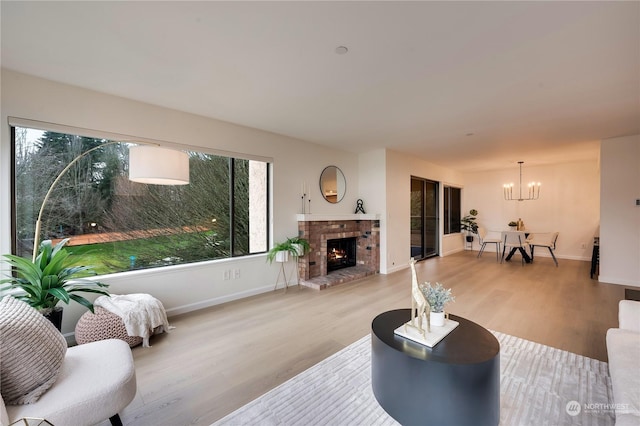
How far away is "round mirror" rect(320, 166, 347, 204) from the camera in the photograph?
16.9 feet

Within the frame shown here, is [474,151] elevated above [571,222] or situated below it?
above

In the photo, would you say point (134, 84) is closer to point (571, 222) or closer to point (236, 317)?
point (236, 317)

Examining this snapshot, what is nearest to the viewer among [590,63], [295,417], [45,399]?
[45,399]

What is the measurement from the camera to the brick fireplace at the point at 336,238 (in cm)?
460

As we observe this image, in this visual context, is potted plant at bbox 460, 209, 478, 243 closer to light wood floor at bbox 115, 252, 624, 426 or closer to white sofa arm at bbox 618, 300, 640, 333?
light wood floor at bbox 115, 252, 624, 426

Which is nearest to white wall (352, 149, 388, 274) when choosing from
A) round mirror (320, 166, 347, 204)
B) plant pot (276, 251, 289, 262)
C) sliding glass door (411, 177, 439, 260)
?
round mirror (320, 166, 347, 204)

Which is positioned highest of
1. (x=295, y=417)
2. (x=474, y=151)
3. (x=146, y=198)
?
(x=474, y=151)

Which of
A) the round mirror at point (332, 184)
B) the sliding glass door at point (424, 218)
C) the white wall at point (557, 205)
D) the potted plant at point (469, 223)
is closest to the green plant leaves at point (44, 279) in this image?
the round mirror at point (332, 184)

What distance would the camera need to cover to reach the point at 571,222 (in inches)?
268

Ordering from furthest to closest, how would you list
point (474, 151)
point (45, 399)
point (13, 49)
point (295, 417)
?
point (474, 151), point (13, 49), point (295, 417), point (45, 399)

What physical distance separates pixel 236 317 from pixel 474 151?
5.42 meters

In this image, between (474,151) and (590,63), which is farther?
(474,151)

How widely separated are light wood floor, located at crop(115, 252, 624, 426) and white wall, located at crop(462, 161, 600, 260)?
2493 millimetres

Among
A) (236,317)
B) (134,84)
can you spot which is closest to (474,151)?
(236,317)
